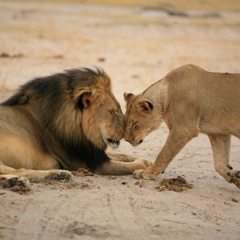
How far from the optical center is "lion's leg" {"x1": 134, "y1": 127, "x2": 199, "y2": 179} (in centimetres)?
629

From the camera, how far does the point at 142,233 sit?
4.77 meters

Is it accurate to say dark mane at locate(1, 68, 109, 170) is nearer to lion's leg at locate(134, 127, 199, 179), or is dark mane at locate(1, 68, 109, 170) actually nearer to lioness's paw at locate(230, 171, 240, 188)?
lion's leg at locate(134, 127, 199, 179)

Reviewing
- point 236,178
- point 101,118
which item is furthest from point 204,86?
point 101,118

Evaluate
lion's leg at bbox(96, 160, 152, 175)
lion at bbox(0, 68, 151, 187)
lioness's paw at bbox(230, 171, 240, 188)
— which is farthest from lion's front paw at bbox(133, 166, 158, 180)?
lioness's paw at bbox(230, 171, 240, 188)

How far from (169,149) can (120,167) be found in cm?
47

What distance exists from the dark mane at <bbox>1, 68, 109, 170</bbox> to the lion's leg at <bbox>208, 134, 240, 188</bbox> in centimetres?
104

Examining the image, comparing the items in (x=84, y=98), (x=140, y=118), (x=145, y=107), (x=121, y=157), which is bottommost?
(x=121, y=157)

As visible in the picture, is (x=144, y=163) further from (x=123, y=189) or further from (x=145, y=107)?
(x=123, y=189)

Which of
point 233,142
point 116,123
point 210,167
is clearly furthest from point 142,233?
point 233,142

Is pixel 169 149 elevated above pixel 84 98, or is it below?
below

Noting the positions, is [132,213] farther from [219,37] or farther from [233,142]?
[219,37]

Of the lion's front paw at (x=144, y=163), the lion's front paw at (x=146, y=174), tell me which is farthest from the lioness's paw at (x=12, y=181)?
the lion's front paw at (x=144, y=163)

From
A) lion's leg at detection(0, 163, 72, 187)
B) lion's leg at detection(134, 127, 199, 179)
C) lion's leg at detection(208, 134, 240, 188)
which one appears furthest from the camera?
lion's leg at detection(208, 134, 240, 188)

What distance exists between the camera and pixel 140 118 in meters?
6.58
